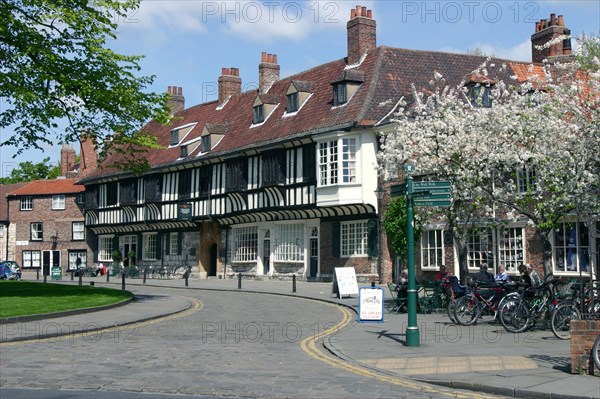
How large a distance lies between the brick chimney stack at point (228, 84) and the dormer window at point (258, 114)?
8436 mm

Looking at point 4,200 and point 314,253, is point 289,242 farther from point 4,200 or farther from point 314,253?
point 4,200

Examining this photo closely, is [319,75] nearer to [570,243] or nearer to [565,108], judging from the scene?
[570,243]

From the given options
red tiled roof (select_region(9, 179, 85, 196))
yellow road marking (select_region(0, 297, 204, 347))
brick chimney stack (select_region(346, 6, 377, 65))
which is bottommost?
yellow road marking (select_region(0, 297, 204, 347))

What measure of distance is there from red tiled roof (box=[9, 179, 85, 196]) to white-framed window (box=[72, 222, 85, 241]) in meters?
2.72

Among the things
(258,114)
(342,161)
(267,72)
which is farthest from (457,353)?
(267,72)

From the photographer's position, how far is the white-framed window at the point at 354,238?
36312 mm

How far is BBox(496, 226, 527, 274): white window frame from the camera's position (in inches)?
1180

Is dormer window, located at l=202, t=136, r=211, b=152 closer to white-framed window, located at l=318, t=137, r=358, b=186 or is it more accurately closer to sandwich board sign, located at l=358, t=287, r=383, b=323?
white-framed window, located at l=318, t=137, r=358, b=186

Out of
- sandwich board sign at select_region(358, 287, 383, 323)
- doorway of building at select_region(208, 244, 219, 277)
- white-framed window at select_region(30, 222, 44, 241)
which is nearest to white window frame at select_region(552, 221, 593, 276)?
sandwich board sign at select_region(358, 287, 383, 323)

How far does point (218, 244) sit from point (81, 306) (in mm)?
25713

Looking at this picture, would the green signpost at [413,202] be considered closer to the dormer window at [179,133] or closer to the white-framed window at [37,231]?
the dormer window at [179,133]

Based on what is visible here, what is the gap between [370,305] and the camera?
755 inches

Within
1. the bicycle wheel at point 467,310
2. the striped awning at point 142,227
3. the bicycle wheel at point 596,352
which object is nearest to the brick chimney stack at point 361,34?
the striped awning at point 142,227

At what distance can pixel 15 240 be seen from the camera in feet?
212
